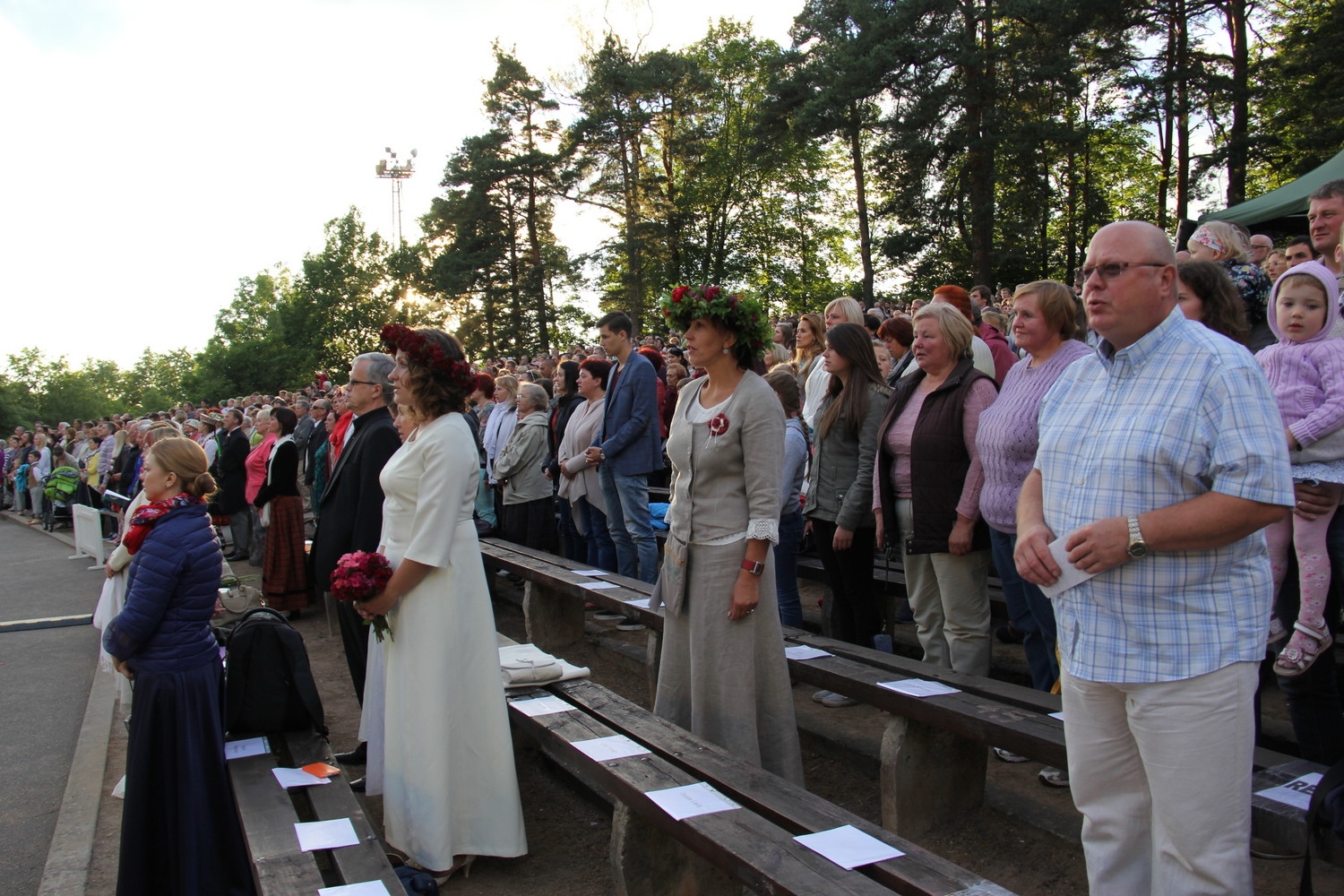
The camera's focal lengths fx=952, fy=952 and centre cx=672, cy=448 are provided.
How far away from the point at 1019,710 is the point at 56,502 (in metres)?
22.2

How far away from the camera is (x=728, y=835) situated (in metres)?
2.67

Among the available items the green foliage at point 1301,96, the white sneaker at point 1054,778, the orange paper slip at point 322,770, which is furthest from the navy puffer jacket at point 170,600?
the green foliage at point 1301,96

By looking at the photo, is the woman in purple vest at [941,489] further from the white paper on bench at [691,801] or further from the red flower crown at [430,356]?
the red flower crown at [430,356]

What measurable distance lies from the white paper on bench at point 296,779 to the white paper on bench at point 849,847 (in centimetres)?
199

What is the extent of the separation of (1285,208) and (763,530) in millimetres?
10350

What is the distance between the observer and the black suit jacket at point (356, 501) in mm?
4656

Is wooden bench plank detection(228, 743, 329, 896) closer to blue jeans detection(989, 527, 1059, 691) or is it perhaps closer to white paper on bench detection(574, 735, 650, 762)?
white paper on bench detection(574, 735, 650, 762)

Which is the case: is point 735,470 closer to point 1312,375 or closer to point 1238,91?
point 1312,375

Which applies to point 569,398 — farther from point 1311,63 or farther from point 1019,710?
point 1311,63

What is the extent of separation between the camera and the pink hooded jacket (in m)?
3.35

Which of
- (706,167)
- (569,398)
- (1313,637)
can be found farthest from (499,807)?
(706,167)

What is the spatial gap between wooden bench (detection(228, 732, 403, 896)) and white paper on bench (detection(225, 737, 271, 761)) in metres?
0.04

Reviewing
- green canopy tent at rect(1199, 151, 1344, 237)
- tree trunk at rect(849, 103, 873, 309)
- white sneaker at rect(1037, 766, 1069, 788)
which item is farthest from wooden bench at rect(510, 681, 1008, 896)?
tree trunk at rect(849, 103, 873, 309)

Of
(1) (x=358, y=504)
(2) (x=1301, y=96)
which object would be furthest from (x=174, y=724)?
(2) (x=1301, y=96)
